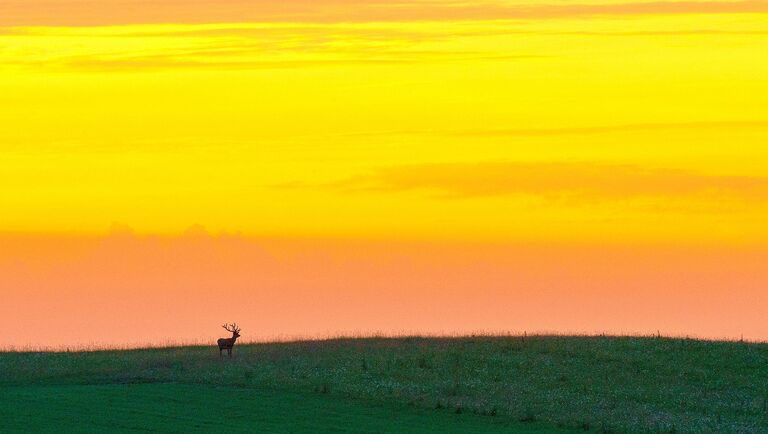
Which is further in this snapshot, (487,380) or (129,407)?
(487,380)

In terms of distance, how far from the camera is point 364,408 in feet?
154

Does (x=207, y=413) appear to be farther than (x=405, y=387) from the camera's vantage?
No

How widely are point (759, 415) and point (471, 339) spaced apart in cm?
1842

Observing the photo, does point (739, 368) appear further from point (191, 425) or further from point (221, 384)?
point (191, 425)

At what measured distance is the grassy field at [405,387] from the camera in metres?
43.9

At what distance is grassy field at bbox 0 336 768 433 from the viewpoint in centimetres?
4394

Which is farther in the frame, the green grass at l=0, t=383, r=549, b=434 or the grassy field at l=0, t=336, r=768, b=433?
the grassy field at l=0, t=336, r=768, b=433

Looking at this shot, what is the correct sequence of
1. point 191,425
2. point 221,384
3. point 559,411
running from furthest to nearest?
point 221,384
point 559,411
point 191,425

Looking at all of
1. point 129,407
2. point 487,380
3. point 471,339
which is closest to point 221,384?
point 129,407

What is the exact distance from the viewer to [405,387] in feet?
169

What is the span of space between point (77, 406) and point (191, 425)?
5529mm

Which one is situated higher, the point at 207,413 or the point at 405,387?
the point at 405,387

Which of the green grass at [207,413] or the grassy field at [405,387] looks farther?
the grassy field at [405,387]

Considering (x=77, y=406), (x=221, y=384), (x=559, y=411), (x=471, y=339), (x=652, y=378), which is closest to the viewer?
(x=77, y=406)
